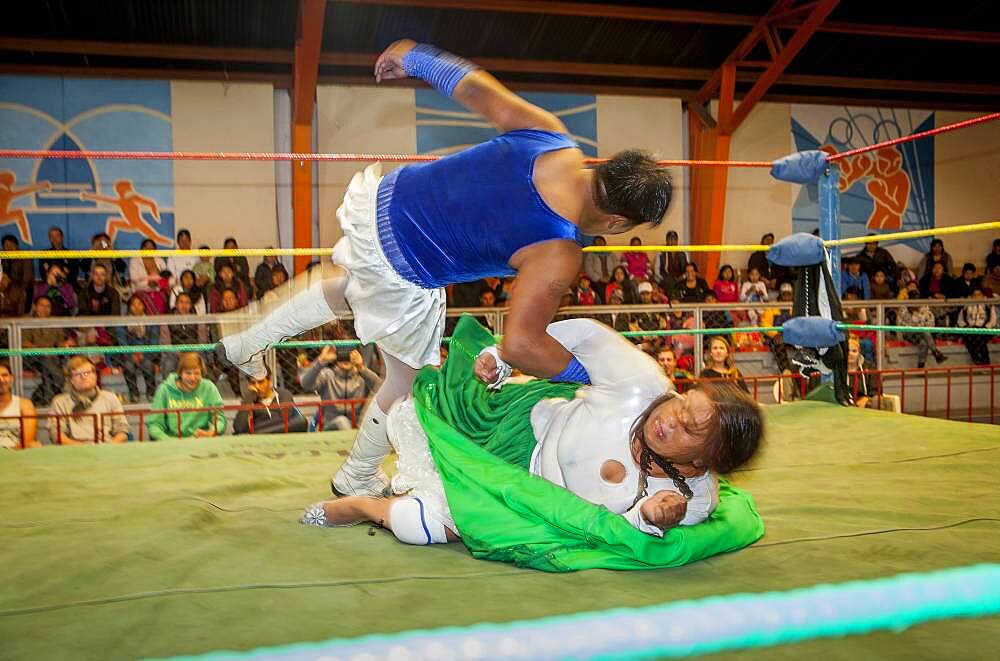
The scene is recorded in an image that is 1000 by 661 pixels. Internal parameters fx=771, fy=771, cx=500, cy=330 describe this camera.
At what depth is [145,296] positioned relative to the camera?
230 inches

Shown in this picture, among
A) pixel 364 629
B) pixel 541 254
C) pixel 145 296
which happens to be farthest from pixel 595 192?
pixel 145 296

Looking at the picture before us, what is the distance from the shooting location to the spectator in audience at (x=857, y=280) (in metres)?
7.49

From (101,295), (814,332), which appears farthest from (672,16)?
(101,295)

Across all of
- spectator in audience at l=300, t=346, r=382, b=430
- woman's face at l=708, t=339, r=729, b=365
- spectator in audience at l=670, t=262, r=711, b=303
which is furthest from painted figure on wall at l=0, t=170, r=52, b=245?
woman's face at l=708, t=339, r=729, b=365

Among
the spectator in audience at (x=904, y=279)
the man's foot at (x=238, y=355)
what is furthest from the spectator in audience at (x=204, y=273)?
the spectator in audience at (x=904, y=279)

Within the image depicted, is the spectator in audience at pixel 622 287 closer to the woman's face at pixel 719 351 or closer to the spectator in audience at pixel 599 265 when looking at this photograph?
the spectator in audience at pixel 599 265

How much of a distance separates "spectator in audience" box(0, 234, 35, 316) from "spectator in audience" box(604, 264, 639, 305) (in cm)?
455

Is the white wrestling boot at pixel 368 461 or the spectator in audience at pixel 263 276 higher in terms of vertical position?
the spectator in audience at pixel 263 276

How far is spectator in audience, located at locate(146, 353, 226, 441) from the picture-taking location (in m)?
3.34

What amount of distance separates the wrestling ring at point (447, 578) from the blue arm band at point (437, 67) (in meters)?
0.99

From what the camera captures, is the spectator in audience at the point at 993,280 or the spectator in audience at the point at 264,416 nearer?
the spectator in audience at the point at 264,416

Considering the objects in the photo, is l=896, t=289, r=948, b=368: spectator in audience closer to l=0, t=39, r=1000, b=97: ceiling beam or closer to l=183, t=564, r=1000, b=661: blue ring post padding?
l=0, t=39, r=1000, b=97: ceiling beam

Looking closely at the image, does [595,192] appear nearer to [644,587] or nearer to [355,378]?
[644,587]

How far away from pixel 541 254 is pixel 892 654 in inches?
34.2
